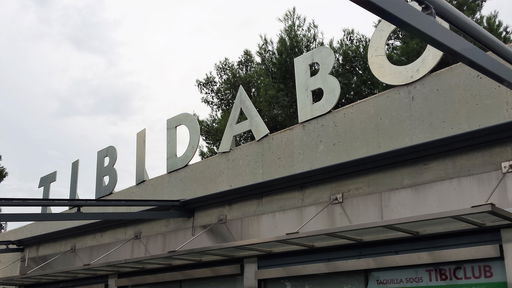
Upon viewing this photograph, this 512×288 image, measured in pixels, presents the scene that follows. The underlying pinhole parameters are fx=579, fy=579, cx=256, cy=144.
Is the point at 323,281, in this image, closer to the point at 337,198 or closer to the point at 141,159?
the point at 337,198

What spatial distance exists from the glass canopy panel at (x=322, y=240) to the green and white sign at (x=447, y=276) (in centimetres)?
72

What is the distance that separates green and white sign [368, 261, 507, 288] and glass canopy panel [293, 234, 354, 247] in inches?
28.5

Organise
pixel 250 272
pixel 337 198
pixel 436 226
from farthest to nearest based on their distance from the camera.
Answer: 1. pixel 250 272
2. pixel 337 198
3. pixel 436 226

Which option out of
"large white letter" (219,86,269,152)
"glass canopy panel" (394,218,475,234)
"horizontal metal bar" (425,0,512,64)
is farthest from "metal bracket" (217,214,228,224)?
"horizontal metal bar" (425,0,512,64)

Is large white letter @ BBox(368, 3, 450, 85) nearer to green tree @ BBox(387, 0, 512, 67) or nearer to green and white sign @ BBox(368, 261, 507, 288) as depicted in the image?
green and white sign @ BBox(368, 261, 507, 288)

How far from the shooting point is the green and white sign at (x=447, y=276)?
26.0 feet

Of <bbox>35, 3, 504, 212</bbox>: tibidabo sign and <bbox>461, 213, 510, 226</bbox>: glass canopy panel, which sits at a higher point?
<bbox>35, 3, 504, 212</bbox>: tibidabo sign

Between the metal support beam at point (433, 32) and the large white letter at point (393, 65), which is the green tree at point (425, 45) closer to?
the large white letter at point (393, 65)

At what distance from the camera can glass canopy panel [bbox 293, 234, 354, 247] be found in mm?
9211

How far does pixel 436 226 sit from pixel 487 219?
2.82 ft

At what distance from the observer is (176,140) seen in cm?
1402

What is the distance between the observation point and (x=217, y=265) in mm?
11891

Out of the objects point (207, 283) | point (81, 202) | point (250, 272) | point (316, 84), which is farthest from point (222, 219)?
point (316, 84)

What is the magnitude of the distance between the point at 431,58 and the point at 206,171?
5.63m
